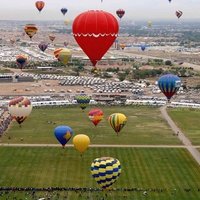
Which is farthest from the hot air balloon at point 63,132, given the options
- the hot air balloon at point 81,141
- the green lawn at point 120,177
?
the hot air balloon at point 81,141

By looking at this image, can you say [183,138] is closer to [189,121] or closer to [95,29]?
[189,121]

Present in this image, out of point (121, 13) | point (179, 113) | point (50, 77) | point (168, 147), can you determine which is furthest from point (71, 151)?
point (50, 77)

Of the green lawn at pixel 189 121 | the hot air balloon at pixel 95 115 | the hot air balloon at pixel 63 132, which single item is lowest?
the green lawn at pixel 189 121

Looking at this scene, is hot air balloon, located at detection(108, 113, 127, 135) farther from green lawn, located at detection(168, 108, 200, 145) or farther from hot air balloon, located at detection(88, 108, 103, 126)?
green lawn, located at detection(168, 108, 200, 145)

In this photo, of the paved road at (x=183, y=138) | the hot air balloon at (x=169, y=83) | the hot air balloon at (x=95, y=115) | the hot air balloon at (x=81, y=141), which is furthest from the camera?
the hot air balloon at (x=95, y=115)

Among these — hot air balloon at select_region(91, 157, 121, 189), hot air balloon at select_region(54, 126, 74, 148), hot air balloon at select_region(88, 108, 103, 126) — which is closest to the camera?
hot air balloon at select_region(91, 157, 121, 189)

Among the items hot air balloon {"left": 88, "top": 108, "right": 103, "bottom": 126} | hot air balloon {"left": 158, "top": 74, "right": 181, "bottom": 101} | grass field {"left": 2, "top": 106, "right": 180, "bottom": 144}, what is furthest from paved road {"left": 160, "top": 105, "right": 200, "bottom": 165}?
hot air balloon {"left": 88, "top": 108, "right": 103, "bottom": 126}

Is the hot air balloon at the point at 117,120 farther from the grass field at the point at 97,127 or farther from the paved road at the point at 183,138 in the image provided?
the paved road at the point at 183,138
